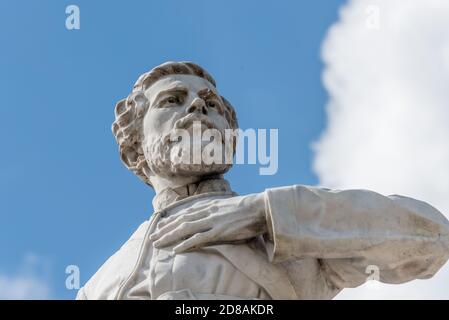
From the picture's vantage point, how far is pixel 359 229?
1215 cm

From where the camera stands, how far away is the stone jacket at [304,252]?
12094 millimetres

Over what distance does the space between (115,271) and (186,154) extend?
3.90 feet

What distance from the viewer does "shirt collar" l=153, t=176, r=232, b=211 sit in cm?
1332

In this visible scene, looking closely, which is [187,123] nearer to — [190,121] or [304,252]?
[190,121]

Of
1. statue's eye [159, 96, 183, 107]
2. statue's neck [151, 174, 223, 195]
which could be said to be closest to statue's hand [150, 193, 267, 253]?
statue's neck [151, 174, 223, 195]

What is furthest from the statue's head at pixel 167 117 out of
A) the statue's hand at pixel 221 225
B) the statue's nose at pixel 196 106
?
the statue's hand at pixel 221 225

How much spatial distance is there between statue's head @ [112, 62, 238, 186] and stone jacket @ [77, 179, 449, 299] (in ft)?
3.86

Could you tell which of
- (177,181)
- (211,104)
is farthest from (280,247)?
(211,104)

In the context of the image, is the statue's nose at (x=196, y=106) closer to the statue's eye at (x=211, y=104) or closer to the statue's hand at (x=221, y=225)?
the statue's eye at (x=211, y=104)

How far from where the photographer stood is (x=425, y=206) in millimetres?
12312
